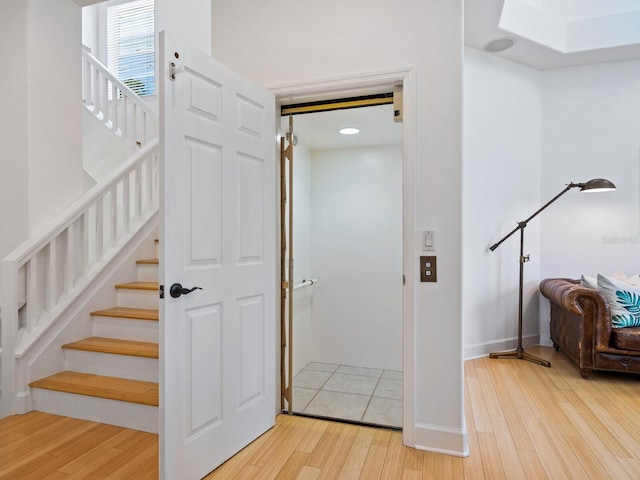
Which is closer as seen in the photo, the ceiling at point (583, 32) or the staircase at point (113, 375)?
the staircase at point (113, 375)

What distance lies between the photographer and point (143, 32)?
5.28 m

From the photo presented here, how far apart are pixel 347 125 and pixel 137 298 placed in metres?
2.19

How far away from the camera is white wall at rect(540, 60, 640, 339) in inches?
151

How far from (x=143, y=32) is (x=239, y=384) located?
523cm

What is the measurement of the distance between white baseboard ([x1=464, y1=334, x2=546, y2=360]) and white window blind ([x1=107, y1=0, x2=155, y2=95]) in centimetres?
497

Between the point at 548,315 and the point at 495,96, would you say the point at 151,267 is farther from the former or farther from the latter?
the point at 548,315

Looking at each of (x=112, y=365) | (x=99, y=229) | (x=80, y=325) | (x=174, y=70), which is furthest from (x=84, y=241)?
(x=174, y=70)

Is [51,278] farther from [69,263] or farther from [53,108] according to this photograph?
[53,108]

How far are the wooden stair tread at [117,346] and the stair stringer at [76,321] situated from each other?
3.2 inches

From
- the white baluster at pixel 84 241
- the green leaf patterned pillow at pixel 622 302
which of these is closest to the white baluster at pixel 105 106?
the white baluster at pixel 84 241

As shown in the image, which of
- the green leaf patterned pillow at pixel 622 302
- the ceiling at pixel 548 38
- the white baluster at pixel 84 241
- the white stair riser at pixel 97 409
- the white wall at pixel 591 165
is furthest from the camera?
the white wall at pixel 591 165

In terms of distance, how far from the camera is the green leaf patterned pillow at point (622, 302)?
3014 mm

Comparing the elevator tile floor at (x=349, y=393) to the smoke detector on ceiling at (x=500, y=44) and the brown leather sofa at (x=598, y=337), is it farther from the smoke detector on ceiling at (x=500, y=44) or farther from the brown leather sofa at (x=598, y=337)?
the smoke detector on ceiling at (x=500, y=44)

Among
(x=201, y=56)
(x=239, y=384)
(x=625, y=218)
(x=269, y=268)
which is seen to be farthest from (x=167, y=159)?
(x=625, y=218)
